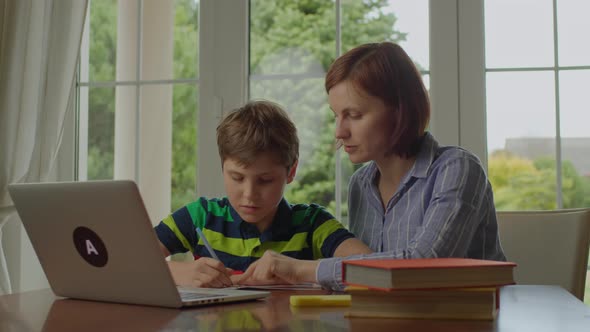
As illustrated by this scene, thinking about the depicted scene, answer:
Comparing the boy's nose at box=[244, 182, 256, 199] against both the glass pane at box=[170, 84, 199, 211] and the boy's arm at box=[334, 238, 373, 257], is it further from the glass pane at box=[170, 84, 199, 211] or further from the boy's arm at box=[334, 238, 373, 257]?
the glass pane at box=[170, 84, 199, 211]

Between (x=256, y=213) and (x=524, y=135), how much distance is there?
51.2 inches

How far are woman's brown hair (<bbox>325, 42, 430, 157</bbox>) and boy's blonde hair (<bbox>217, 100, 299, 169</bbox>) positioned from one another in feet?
0.48

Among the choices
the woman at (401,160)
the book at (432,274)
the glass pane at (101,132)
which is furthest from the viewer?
the glass pane at (101,132)

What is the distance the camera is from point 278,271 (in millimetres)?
1378

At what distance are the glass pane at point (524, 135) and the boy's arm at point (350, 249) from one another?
1.12 meters

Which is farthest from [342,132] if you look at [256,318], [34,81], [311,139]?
[34,81]

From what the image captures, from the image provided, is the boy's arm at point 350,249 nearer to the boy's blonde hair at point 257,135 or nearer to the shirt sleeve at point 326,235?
the shirt sleeve at point 326,235

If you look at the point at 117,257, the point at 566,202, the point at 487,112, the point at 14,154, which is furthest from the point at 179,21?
the point at 117,257

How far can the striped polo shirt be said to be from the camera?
65.4 inches

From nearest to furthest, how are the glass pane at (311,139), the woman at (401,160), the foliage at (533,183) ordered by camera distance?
the woman at (401,160), the foliage at (533,183), the glass pane at (311,139)

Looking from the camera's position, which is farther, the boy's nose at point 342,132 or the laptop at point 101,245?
the boy's nose at point 342,132

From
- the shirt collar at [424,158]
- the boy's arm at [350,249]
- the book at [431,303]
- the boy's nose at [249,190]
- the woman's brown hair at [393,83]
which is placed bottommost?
the book at [431,303]

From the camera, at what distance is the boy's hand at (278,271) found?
1.38m

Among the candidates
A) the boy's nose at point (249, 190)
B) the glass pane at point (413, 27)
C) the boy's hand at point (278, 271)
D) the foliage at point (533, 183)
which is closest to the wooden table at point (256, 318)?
the boy's hand at point (278, 271)
